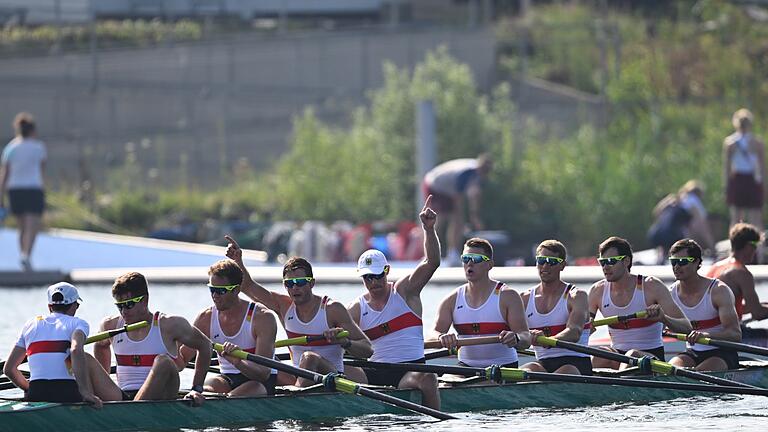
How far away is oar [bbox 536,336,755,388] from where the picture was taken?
1270 cm

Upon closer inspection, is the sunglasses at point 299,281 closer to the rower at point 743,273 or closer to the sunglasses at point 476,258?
the sunglasses at point 476,258

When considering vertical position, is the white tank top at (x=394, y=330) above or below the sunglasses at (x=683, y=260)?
below

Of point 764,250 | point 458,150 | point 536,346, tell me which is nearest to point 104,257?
point 458,150

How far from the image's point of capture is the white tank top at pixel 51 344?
10.8 m

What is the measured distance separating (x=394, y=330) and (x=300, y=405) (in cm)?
108

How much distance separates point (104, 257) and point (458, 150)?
260 inches

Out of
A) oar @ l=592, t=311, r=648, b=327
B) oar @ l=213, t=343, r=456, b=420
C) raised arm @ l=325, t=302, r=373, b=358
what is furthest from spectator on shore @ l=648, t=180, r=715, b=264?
oar @ l=213, t=343, r=456, b=420

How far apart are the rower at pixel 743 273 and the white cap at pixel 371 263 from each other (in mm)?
3678

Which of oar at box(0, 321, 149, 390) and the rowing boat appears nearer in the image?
the rowing boat

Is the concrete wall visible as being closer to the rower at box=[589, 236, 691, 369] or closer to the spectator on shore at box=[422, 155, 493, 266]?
the spectator on shore at box=[422, 155, 493, 266]

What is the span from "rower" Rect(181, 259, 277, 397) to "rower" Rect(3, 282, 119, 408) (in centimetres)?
119

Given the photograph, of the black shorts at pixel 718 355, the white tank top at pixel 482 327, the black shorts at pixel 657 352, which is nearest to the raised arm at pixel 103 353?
the white tank top at pixel 482 327

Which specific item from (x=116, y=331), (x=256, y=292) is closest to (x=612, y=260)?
(x=256, y=292)

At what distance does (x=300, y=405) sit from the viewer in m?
11.8
